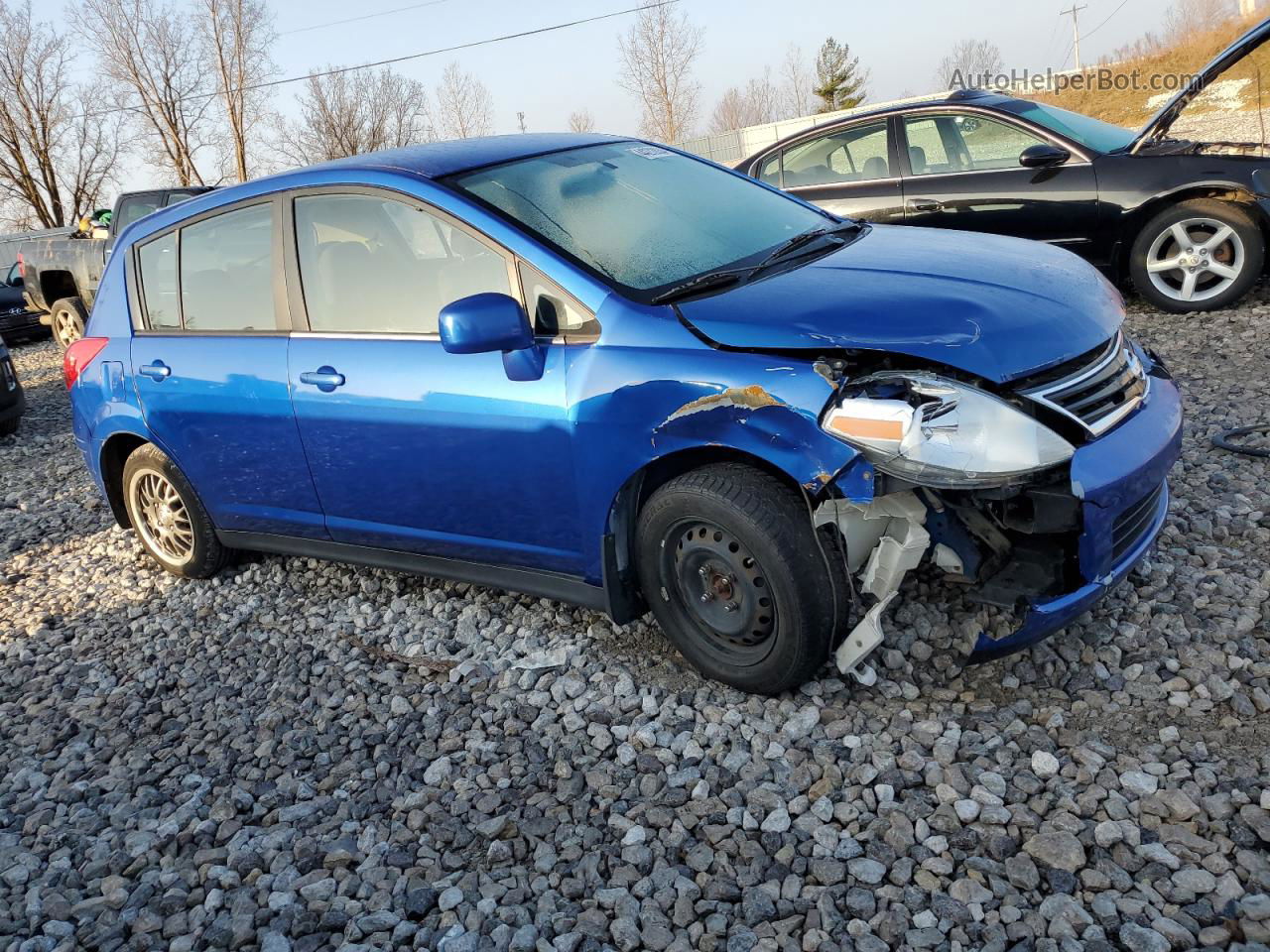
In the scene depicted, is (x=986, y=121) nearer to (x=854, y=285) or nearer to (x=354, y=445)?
(x=854, y=285)

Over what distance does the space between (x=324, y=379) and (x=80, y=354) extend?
75.7 inches

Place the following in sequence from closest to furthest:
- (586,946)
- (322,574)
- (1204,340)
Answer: (586,946), (322,574), (1204,340)

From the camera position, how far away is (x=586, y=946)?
7.72 feet

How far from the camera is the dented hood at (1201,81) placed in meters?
6.16

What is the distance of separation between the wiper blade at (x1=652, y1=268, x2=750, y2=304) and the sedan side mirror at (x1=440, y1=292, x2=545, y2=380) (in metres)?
0.43

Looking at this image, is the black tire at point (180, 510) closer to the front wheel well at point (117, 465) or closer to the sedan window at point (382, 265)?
the front wheel well at point (117, 465)

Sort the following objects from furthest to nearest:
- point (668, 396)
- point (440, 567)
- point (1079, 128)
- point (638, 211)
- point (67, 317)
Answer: point (67, 317) < point (1079, 128) < point (440, 567) < point (638, 211) < point (668, 396)

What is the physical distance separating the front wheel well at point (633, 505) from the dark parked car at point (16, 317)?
13.8m

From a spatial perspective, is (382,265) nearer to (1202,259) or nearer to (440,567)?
(440,567)

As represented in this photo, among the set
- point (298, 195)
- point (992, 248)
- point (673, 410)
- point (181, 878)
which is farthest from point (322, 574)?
point (992, 248)

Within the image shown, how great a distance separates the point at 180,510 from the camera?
15.9ft

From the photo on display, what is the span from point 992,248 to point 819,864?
2.17 m

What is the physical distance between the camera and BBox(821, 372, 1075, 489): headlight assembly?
106 inches

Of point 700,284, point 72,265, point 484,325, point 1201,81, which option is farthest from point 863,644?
point 72,265
